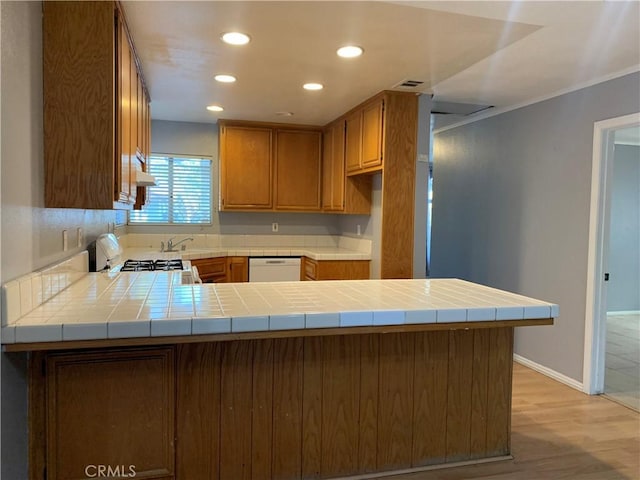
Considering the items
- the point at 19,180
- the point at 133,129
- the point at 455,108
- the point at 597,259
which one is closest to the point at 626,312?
the point at 597,259

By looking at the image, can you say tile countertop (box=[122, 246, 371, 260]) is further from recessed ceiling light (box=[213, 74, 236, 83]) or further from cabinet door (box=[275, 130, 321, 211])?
recessed ceiling light (box=[213, 74, 236, 83])

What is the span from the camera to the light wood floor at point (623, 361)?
352 centimetres

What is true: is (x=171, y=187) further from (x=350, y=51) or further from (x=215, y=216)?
(x=350, y=51)

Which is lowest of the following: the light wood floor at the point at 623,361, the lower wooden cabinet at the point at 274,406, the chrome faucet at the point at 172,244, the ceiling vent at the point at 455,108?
the light wood floor at the point at 623,361

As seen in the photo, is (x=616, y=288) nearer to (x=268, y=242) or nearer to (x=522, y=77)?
(x=522, y=77)

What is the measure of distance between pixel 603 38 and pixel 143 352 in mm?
2896

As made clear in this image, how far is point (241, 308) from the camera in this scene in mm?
1804

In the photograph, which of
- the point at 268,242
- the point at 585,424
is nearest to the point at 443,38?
the point at 585,424

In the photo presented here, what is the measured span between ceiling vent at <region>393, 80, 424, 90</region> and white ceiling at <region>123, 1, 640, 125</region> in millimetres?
56

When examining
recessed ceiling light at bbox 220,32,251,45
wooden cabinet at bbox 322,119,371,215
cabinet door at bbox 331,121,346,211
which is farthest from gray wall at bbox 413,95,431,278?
recessed ceiling light at bbox 220,32,251,45

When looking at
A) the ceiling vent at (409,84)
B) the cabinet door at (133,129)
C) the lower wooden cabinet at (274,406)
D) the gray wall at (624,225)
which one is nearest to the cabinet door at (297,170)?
the ceiling vent at (409,84)

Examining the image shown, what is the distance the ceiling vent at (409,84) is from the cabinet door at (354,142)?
67 centimetres

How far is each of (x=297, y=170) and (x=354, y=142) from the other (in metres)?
1.10

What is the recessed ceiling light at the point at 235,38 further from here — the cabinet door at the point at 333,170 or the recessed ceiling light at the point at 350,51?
the cabinet door at the point at 333,170
